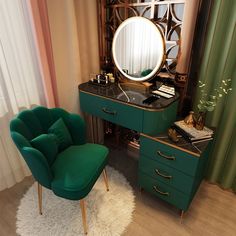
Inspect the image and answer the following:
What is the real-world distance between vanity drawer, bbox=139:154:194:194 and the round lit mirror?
75 centimetres

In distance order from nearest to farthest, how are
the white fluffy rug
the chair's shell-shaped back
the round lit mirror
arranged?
1. the chair's shell-shaped back
2. the white fluffy rug
3. the round lit mirror

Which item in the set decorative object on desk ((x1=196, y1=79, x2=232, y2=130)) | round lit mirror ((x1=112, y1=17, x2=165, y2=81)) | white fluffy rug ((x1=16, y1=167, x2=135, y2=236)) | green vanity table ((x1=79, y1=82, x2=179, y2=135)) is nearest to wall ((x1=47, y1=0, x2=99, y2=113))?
green vanity table ((x1=79, y1=82, x2=179, y2=135))

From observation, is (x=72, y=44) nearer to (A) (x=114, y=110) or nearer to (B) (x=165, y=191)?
(A) (x=114, y=110)

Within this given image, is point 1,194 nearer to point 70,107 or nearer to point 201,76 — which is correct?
point 70,107

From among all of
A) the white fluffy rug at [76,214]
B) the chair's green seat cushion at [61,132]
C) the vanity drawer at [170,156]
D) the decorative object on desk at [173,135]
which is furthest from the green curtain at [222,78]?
the chair's green seat cushion at [61,132]

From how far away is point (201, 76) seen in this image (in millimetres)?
1488

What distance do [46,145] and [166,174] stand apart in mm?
902

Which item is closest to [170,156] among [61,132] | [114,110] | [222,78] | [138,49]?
[114,110]

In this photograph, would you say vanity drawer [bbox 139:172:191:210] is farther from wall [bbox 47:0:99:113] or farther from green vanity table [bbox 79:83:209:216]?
wall [bbox 47:0:99:113]

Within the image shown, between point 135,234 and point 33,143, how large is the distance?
998mm

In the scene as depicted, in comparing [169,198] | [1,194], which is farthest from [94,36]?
[1,194]

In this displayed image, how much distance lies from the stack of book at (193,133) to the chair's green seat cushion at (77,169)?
2.02 ft

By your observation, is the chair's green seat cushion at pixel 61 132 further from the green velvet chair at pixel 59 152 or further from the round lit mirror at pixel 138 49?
the round lit mirror at pixel 138 49

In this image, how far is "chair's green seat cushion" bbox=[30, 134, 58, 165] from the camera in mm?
1288
